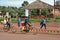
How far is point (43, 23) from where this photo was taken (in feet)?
88.0

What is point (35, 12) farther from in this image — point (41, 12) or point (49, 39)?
point (49, 39)

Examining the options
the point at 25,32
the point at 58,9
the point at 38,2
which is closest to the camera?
the point at 25,32

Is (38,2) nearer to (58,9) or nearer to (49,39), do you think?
(58,9)

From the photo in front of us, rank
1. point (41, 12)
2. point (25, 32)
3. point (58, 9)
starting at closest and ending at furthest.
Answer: point (25, 32) < point (41, 12) < point (58, 9)

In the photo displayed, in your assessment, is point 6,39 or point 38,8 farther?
point 38,8

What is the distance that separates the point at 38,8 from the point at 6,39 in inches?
2213

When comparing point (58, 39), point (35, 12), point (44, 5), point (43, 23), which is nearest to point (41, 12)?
point (35, 12)

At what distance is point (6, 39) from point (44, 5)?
193 feet

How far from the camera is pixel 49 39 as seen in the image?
17484 mm

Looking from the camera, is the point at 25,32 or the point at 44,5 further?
the point at 44,5

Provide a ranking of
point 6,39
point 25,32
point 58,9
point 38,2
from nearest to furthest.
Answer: point 6,39 → point 25,32 → point 58,9 → point 38,2

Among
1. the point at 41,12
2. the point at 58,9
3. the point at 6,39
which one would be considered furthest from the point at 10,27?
the point at 58,9

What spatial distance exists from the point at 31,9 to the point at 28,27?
5027 cm

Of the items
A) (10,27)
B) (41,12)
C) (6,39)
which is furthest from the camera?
(41,12)
